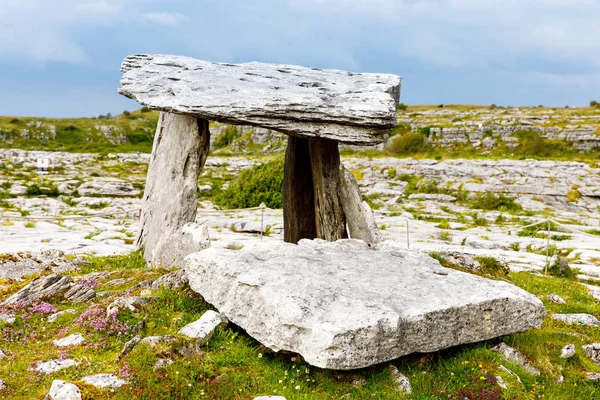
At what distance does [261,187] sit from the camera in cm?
2264

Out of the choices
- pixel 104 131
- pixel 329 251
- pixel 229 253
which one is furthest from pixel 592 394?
pixel 104 131

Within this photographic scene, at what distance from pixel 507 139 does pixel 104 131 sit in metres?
58.9

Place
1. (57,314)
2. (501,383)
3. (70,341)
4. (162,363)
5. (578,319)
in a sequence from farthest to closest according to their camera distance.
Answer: (578,319), (57,314), (70,341), (501,383), (162,363)

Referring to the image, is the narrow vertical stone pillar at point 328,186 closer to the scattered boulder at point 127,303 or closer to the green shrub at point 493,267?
the green shrub at point 493,267

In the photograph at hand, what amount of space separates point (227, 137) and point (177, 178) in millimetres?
63265

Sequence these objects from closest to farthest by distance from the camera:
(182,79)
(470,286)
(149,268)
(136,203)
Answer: (470,286), (182,79), (149,268), (136,203)

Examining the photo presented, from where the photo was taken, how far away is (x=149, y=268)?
395 inches

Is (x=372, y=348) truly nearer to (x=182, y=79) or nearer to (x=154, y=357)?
(x=154, y=357)

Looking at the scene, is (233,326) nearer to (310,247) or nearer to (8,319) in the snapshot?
(310,247)

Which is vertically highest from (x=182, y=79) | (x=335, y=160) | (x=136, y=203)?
(x=182, y=79)

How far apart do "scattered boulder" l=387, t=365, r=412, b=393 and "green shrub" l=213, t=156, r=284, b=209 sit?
16320mm

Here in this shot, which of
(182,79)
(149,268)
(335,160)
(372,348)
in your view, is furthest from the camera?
(335,160)

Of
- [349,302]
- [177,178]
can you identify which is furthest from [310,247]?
[177,178]

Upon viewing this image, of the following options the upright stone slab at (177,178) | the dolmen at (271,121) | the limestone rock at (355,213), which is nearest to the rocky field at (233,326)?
the upright stone slab at (177,178)
